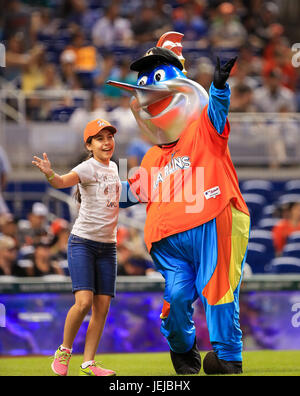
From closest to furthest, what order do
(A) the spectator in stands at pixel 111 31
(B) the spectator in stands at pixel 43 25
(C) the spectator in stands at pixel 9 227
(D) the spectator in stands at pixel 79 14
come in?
(C) the spectator in stands at pixel 9 227 < (B) the spectator in stands at pixel 43 25 < (A) the spectator in stands at pixel 111 31 < (D) the spectator in stands at pixel 79 14

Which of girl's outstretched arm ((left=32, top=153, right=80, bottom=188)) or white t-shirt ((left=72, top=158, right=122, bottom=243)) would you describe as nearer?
girl's outstretched arm ((left=32, top=153, right=80, bottom=188))

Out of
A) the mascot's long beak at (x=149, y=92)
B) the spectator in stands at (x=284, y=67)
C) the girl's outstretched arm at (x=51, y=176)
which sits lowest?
the girl's outstretched arm at (x=51, y=176)

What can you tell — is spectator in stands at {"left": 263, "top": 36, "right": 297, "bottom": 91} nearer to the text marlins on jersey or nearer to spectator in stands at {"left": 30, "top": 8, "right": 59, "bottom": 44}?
spectator in stands at {"left": 30, "top": 8, "right": 59, "bottom": 44}

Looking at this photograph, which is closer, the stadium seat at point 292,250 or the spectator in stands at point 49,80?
the stadium seat at point 292,250

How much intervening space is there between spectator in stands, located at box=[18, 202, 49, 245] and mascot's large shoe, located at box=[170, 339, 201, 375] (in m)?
4.03

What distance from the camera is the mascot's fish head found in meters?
5.62

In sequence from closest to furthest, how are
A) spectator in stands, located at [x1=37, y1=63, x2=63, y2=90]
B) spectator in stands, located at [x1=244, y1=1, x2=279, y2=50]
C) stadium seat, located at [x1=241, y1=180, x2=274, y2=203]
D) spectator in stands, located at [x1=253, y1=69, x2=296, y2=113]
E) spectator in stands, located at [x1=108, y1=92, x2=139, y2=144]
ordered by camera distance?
spectator in stands, located at [x1=108, y1=92, x2=139, y2=144] → stadium seat, located at [x1=241, y1=180, x2=274, y2=203] → spectator in stands, located at [x1=253, y1=69, x2=296, y2=113] → spectator in stands, located at [x1=37, y1=63, x2=63, y2=90] → spectator in stands, located at [x1=244, y1=1, x2=279, y2=50]

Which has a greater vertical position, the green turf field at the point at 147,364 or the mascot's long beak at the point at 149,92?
the mascot's long beak at the point at 149,92

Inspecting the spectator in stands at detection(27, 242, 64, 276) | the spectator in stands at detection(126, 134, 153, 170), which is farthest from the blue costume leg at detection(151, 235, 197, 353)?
the spectator in stands at detection(126, 134, 153, 170)

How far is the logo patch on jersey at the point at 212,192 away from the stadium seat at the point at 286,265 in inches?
173

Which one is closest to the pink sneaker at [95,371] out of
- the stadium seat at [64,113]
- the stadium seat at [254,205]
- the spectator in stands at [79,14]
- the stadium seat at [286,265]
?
the stadium seat at [286,265]

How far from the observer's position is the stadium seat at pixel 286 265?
9.62m

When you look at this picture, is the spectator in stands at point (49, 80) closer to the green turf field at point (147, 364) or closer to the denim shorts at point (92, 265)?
the green turf field at point (147, 364)
